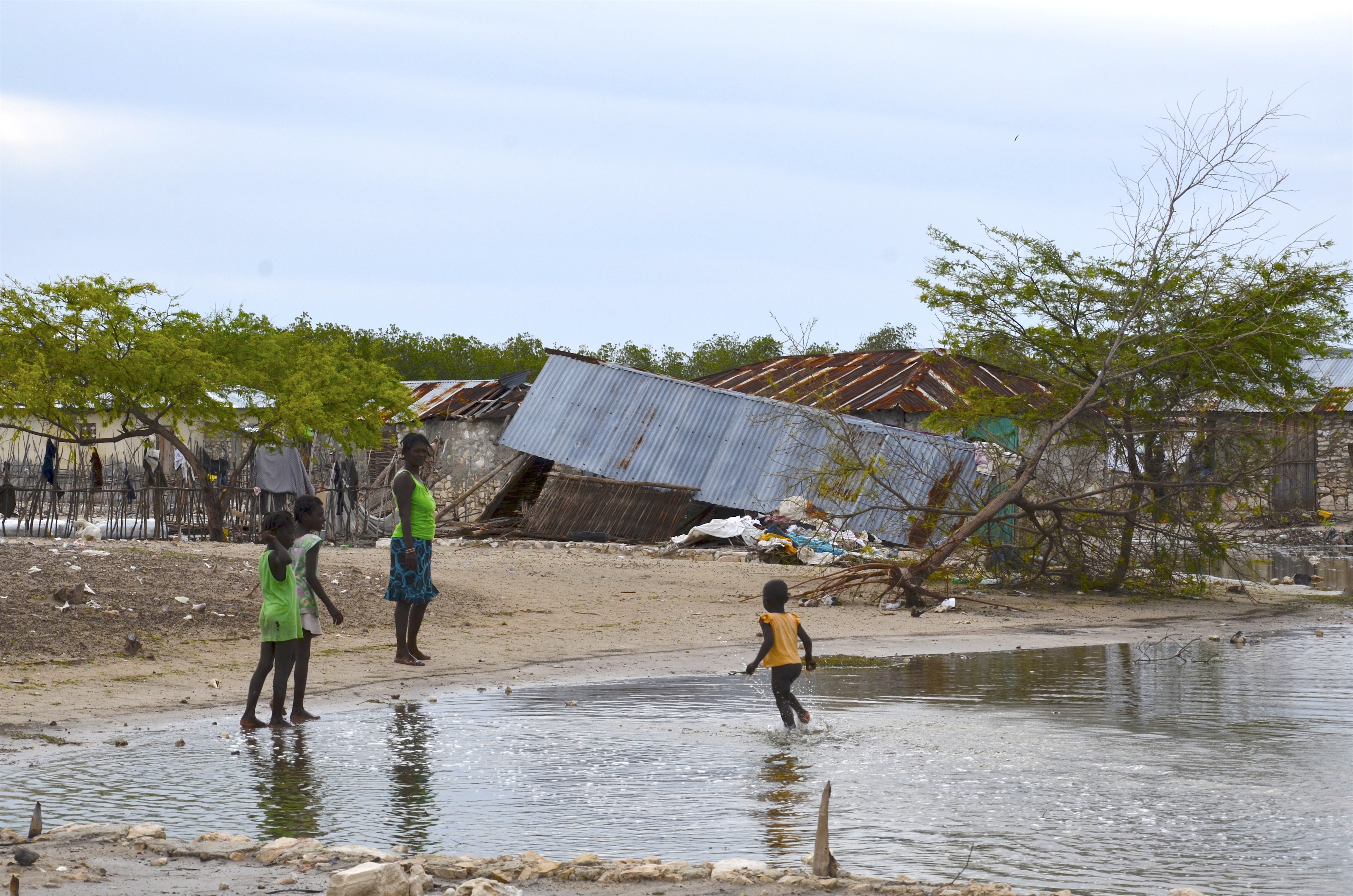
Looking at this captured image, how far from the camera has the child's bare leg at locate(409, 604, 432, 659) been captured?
421 inches

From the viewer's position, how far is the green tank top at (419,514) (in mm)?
10391

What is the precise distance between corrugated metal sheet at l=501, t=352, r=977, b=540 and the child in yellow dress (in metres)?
13.1

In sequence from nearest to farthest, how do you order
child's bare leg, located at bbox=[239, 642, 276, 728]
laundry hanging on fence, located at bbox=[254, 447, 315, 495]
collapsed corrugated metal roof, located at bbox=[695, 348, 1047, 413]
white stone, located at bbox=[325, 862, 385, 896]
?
1. white stone, located at bbox=[325, 862, 385, 896]
2. child's bare leg, located at bbox=[239, 642, 276, 728]
3. laundry hanging on fence, located at bbox=[254, 447, 315, 495]
4. collapsed corrugated metal roof, located at bbox=[695, 348, 1047, 413]

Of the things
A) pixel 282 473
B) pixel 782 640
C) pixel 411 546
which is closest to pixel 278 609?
pixel 411 546

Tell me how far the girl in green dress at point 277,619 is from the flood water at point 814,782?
0.79 feet

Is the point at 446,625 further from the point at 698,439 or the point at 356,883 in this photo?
the point at 698,439

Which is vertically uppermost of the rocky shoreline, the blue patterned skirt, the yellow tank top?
the blue patterned skirt

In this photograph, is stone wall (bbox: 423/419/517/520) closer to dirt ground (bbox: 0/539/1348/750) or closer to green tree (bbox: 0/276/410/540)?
green tree (bbox: 0/276/410/540)

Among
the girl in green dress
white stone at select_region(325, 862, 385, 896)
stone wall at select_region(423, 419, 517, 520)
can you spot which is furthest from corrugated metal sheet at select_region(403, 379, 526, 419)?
white stone at select_region(325, 862, 385, 896)

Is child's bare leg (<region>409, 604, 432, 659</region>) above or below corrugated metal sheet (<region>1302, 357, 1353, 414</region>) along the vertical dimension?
below

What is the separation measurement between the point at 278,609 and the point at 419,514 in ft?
8.03

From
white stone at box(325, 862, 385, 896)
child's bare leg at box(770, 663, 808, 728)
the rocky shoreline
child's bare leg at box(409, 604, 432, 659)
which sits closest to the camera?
white stone at box(325, 862, 385, 896)

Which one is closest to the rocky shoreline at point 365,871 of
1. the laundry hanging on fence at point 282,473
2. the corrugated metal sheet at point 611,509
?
the laundry hanging on fence at point 282,473

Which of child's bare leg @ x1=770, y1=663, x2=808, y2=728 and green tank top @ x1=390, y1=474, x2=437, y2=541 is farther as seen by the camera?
green tank top @ x1=390, y1=474, x2=437, y2=541
